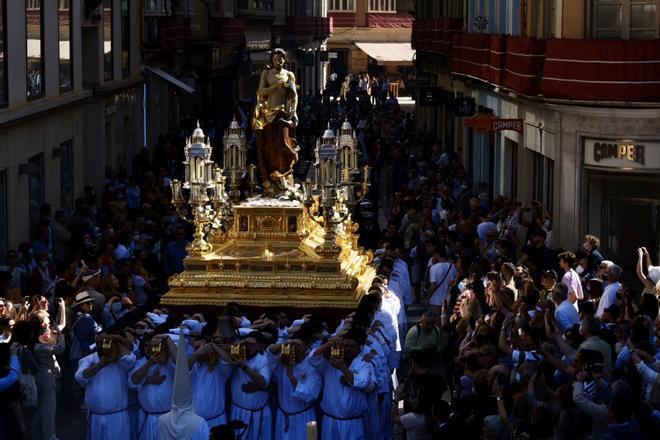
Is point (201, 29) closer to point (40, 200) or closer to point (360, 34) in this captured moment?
point (40, 200)

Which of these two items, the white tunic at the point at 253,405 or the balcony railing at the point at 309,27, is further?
the balcony railing at the point at 309,27

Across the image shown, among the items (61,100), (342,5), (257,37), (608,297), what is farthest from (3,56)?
(342,5)

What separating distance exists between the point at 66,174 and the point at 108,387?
16986mm

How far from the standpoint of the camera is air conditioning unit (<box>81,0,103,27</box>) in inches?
1344

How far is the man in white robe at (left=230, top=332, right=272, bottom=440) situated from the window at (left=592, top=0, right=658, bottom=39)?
1128 cm

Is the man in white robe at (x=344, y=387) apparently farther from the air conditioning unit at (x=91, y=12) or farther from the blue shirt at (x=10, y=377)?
the air conditioning unit at (x=91, y=12)

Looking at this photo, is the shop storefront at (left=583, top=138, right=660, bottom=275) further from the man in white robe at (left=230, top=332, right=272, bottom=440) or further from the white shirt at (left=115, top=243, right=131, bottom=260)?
the man in white robe at (left=230, top=332, right=272, bottom=440)

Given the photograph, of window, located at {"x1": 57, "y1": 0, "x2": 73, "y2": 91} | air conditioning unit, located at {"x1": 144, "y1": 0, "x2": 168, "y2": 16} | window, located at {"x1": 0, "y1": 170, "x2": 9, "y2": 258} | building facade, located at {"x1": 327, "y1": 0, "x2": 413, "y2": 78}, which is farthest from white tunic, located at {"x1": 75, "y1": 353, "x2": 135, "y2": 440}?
building facade, located at {"x1": 327, "y1": 0, "x2": 413, "y2": 78}

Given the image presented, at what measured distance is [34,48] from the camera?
1113 inches

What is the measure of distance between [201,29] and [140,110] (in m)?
12.5

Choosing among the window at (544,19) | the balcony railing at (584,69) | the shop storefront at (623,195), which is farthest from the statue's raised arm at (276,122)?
the window at (544,19)

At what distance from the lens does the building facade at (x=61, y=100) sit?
84.9 ft

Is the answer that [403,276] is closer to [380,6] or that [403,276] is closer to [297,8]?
[297,8]

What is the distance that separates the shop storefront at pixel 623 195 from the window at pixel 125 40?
1727cm
